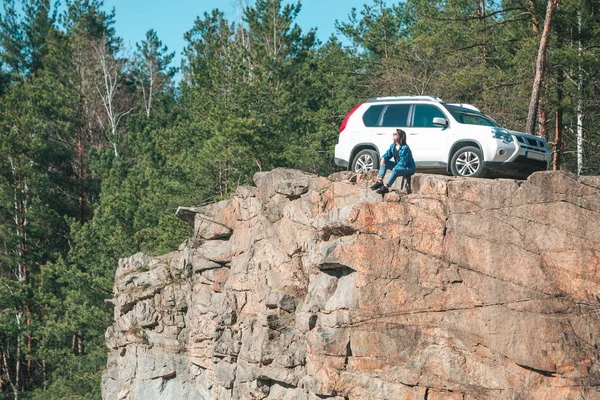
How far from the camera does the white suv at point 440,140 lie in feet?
57.5

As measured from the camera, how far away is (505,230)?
1600 cm

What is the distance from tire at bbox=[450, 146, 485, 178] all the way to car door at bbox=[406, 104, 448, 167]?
0.93 feet

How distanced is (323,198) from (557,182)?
5384mm

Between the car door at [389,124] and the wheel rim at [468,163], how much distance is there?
1.51 metres

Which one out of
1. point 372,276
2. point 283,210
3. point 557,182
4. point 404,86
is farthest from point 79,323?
point 557,182

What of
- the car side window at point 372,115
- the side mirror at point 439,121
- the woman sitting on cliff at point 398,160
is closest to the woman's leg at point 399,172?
the woman sitting on cliff at point 398,160

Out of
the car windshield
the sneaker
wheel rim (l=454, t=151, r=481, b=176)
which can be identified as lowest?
the sneaker

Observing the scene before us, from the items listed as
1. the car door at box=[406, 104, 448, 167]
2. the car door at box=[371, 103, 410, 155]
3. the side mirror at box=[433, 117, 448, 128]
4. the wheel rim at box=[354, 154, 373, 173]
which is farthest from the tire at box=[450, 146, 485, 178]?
the wheel rim at box=[354, 154, 373, 173]

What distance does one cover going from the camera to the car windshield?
1830 centimetres

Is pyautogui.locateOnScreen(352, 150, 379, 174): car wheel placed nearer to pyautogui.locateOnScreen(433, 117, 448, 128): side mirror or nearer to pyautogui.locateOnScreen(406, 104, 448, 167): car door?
pyautogui.locateOnScreen(406, 104, 448, 167): car door

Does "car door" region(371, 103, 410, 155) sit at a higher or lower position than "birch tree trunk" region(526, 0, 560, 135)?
lower

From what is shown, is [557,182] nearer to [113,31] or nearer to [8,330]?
[8,330]

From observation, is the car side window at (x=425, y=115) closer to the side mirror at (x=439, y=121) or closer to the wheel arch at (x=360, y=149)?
the side mirror at (x=439, y=121)

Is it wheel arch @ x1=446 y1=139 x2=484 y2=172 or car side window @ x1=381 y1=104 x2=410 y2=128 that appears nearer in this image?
wheel arch @ x1=446 y1=139 x2=484 y2=172
